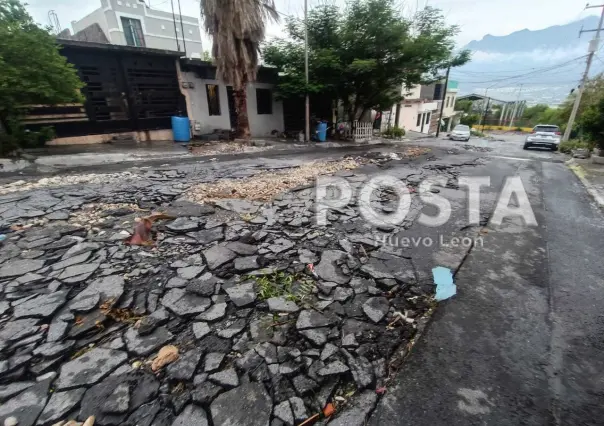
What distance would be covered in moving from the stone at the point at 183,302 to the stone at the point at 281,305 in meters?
0.56

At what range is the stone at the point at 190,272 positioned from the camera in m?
2.75

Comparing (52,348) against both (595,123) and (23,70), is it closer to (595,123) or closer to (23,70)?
(23,70)

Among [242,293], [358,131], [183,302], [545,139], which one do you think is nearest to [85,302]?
[183,302]

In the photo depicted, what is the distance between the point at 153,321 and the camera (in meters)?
2.21

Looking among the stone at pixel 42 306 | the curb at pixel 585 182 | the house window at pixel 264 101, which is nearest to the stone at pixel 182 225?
the stone at pixel 42 306

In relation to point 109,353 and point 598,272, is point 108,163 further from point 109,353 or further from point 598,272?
point 598,272

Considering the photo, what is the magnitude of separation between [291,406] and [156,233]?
281 cm

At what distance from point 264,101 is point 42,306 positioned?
1435 cm

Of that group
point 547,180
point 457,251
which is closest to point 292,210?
point 457,251

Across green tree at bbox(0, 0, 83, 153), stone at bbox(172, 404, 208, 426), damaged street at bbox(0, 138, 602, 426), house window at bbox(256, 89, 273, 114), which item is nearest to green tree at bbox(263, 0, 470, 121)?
house window at bbox(256, 89, 273, 114)

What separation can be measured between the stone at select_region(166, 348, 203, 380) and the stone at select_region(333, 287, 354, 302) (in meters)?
1.28

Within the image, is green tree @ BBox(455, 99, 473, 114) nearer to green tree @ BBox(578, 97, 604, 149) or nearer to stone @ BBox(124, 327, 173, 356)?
green tree @ BBox(578, 97, 604, 149)

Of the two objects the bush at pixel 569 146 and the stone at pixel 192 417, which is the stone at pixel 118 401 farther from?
the bush at pixel 569 146

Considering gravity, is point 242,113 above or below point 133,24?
below
